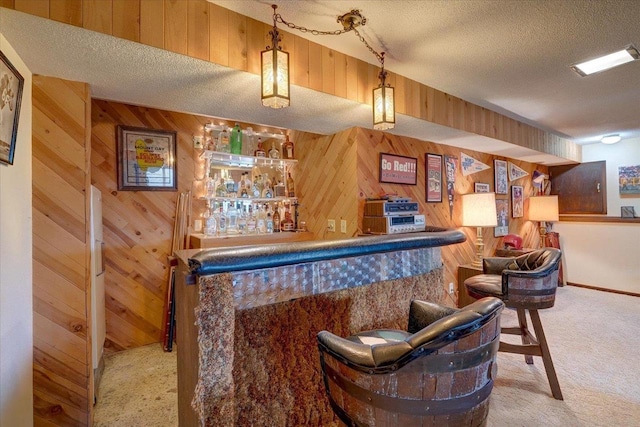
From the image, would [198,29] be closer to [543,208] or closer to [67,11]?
[67,11]

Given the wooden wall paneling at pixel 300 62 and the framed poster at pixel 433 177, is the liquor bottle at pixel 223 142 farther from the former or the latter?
the framed poster at pixel 433 177

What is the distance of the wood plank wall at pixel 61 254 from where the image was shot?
5.43 ft

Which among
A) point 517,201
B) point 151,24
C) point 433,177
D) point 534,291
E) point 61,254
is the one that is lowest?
point 534,291

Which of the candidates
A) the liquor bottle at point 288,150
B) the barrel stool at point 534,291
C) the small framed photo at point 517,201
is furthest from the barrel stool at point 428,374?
the small framed photo at point 517,201

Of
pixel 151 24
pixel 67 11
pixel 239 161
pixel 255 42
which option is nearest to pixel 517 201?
pixel 239 161

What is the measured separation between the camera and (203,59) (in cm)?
161

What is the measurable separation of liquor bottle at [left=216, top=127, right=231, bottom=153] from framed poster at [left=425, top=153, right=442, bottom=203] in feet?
7.74

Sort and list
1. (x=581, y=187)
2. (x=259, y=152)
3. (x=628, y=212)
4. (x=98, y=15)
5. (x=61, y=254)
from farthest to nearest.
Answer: (x=581, y=187), (x=628, y=212), (x=259, y=152), (x=61, y=254), (x=98, y=15)

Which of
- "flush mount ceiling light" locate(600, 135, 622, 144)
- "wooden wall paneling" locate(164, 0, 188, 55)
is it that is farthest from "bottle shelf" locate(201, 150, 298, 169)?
"flush mount ceiling light" locate(600, 135, 622, 144)

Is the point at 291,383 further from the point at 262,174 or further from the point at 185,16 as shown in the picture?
the point at 262,174

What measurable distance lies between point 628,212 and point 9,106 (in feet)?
24.0

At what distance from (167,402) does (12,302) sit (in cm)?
122

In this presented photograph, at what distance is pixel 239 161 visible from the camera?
3.46 meters

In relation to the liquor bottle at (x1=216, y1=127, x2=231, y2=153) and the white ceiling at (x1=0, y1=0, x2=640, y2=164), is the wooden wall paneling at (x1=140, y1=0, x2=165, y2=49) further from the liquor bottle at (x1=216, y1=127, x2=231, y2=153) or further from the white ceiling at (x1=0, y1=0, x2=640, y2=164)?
the liquor bottle at (x1=216, y1=127, x2=231, y2=153)
